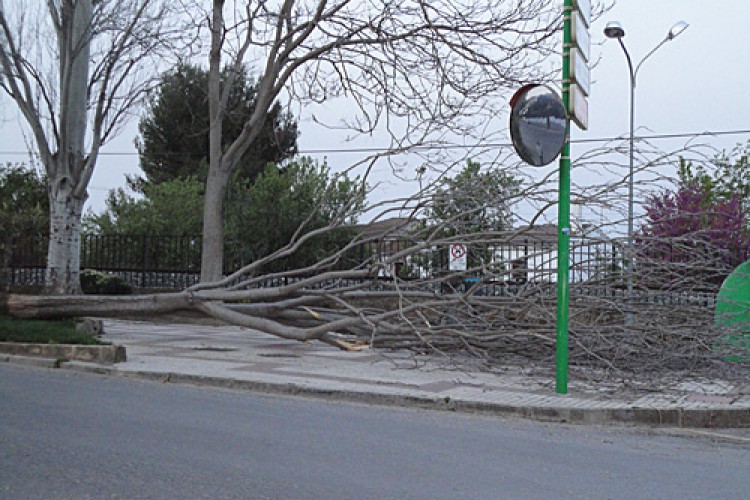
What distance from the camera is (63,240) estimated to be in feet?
50.7

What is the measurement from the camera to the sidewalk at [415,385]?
8195mm

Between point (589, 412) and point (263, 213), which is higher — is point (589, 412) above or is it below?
below

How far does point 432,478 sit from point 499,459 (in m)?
0.88

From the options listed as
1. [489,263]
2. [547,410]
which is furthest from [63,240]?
[547,410]

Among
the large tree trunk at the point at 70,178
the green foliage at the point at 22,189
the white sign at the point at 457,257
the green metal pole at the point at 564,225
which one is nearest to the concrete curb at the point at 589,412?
the green metal pole at the point at 564,225

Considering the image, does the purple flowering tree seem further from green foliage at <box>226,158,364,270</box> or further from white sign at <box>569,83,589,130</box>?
green foliage at <box>226,158,364,270</box>

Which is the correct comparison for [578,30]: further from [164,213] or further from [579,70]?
[164,213]

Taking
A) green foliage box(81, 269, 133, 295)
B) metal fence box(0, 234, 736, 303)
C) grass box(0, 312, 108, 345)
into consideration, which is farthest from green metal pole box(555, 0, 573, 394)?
green foliage box(81, 269, 133, 295)

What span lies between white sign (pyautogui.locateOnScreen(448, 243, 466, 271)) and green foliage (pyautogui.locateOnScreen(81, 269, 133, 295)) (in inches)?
369

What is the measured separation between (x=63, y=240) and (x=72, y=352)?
5.06m

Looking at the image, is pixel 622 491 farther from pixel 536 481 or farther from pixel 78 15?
pixel 78 15

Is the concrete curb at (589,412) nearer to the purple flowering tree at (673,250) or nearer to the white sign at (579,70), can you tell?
the purple flowering tree at (673,250)

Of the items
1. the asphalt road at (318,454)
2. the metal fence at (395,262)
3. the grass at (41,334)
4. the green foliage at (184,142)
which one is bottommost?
the asphalt road at (318,454)

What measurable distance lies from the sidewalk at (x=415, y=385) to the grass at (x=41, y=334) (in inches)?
26.8
